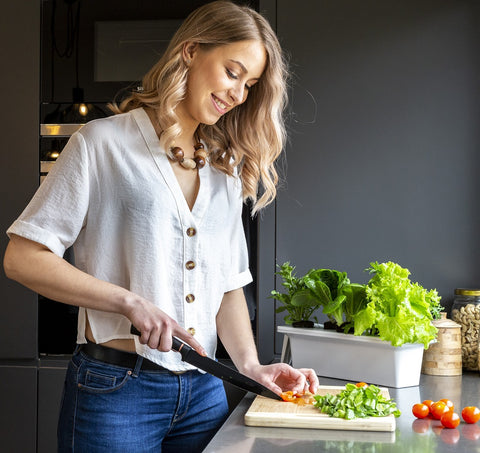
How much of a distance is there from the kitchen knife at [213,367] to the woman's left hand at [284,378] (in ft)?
0.18

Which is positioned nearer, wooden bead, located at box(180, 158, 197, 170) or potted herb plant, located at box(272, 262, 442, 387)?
wooden bead, located at box(180, 158, 197, 170)

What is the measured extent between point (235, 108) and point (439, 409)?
0.75m

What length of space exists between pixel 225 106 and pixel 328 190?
0.95 metres

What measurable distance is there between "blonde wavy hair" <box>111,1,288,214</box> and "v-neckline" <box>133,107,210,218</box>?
0.02m

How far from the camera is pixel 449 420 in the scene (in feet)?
3.92

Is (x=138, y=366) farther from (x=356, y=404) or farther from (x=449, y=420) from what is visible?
(x=449, y=420)

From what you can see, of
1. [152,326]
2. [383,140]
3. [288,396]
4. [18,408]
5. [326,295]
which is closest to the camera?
[152,326]

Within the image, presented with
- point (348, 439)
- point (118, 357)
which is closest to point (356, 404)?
point (348, 439)

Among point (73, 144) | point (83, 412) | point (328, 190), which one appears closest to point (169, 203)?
point (73, 144)

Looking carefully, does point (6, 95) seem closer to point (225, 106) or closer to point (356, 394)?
point (225, 106)

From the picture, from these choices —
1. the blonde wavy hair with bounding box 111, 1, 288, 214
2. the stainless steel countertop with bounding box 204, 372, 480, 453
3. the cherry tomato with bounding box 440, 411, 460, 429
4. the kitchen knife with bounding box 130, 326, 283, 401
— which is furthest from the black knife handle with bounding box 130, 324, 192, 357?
the cherry tomato with bounding box 440, 411, 460, 429

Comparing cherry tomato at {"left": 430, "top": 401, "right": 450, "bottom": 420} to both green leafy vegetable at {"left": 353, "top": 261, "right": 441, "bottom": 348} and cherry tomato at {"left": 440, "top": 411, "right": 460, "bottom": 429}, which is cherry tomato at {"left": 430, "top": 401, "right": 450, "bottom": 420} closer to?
cherry tomato at {"left": 440, "top": 411, "right": 460, "bottom": 429}

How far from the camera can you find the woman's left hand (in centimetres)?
134

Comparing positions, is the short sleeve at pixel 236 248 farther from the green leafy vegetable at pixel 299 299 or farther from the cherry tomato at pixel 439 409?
the cherry tomato at pixel 439 409
